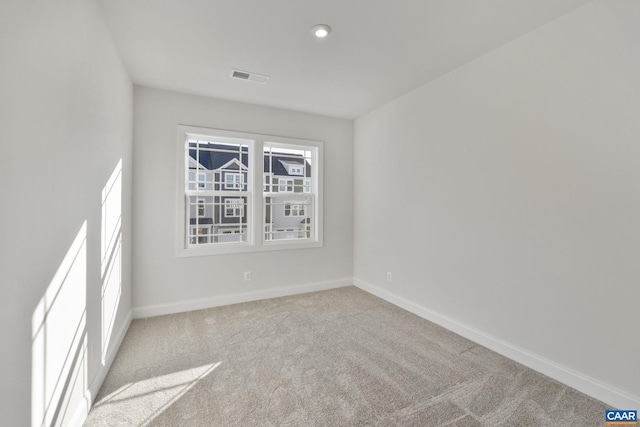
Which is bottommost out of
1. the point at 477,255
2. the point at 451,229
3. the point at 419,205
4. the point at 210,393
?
the point at 210,393

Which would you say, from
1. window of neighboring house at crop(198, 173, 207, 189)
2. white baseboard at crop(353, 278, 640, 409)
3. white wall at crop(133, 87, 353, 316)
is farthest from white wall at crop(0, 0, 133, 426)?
white baseboard at crop(353, 278, 640, 409)

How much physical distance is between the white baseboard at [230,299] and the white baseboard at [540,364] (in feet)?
4.46

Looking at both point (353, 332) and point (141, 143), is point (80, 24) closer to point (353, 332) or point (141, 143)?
point (141, 143)

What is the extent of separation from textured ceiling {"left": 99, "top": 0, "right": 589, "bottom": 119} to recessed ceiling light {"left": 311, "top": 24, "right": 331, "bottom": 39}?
0.14 ft

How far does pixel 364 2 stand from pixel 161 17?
1.50m

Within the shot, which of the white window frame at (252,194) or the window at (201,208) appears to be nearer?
the white window frame at (252,194)

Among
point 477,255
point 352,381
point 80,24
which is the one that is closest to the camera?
point 80,24

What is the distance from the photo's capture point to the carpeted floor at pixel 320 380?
1.79 meters

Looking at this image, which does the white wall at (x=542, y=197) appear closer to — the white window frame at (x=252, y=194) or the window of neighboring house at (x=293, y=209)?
the white window frame at (x=252, y=194)

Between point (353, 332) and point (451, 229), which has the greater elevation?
point (451, 229)

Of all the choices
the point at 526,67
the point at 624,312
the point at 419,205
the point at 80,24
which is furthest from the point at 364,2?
the point at 624,312

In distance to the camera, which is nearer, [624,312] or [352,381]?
[624,312]

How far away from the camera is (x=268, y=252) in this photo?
13.4ft

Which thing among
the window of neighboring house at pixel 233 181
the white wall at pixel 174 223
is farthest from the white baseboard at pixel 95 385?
the window of neighboring house at pixel 233 181
